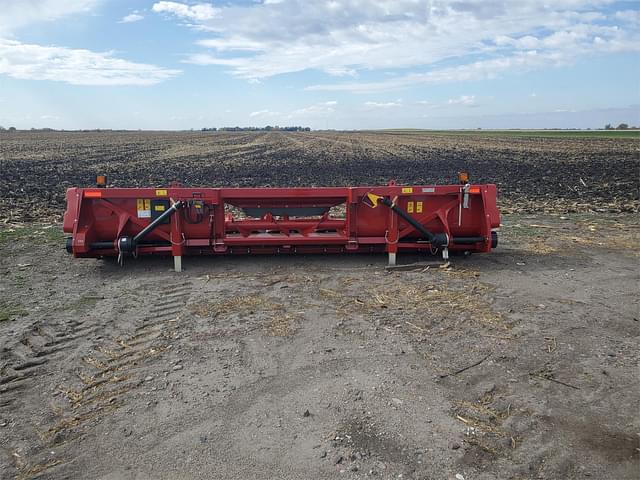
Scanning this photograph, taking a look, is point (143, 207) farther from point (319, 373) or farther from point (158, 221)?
point (319, 373)

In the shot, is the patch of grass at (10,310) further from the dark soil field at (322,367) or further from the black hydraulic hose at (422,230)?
the black hydraulic hose at (422,230)

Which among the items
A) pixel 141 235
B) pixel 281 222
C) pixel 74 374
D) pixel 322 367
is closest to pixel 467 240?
pixel 281 222

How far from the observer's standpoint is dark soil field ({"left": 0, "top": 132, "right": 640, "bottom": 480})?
3055mm

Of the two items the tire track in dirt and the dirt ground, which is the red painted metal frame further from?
the tire track in dirt

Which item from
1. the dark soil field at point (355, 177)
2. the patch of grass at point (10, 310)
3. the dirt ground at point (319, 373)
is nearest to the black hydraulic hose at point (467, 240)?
the dirt ground at point (319, 373)

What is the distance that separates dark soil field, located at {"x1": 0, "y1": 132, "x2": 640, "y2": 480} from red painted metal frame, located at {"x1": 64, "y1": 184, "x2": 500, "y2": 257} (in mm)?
272

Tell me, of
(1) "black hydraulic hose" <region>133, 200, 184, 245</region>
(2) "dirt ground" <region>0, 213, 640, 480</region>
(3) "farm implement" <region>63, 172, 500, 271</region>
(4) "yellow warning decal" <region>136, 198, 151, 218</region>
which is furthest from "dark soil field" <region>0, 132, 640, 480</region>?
Answer: (4) "yellow warning decal" <region>136, 198, 151, 218</region>

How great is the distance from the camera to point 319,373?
399 cm

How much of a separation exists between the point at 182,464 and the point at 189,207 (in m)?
4.37

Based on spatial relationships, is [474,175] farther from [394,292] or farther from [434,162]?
[394,292]

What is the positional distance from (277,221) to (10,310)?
3.28 m

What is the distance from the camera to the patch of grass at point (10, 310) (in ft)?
16.7

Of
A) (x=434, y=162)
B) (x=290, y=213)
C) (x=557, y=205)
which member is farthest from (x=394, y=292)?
(x=434, y=162)

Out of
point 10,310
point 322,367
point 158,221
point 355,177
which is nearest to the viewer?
point 322,367
